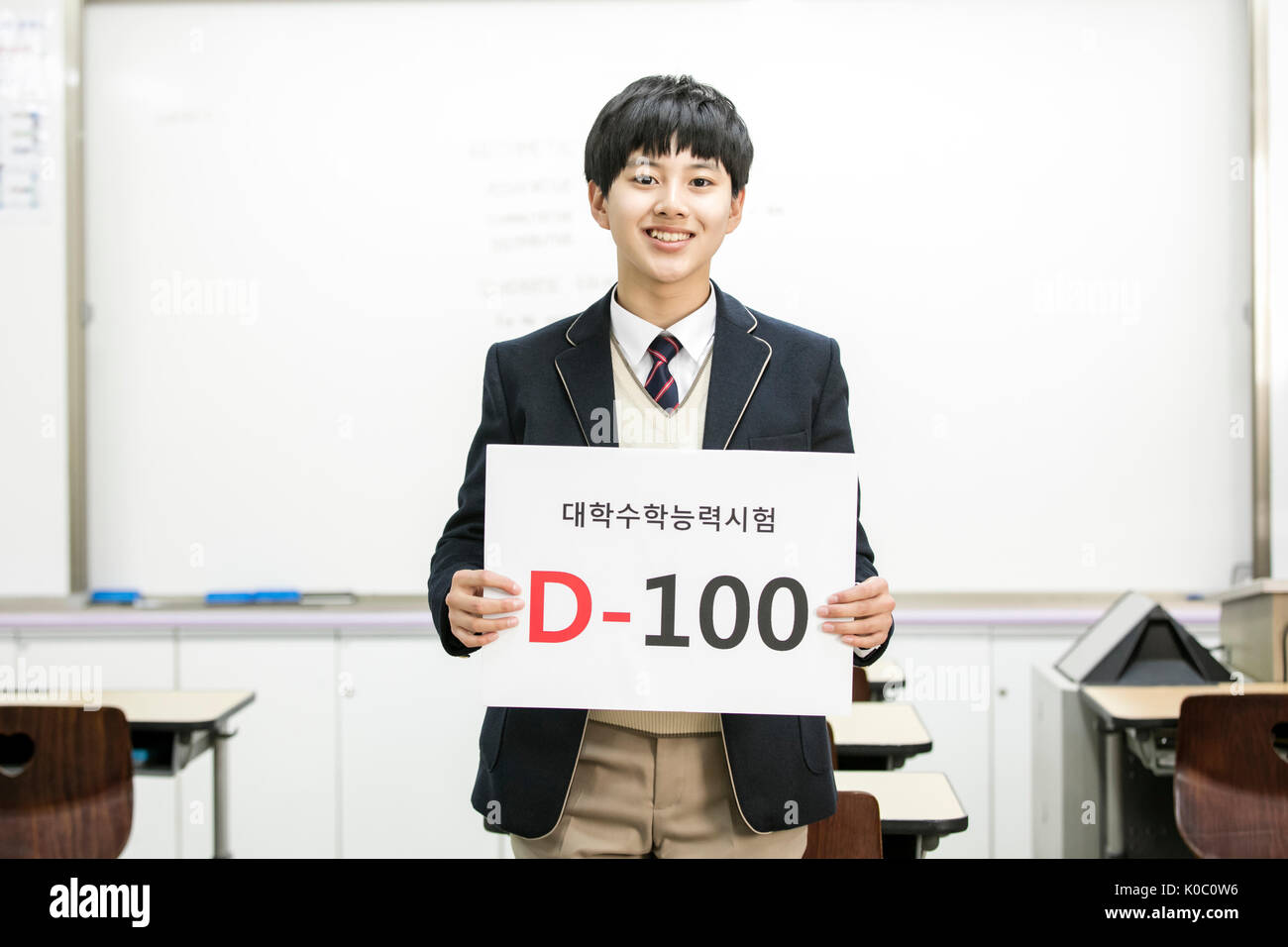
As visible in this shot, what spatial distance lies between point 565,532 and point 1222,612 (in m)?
2.67

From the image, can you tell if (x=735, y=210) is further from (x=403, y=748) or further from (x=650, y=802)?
(x=403, y=748)

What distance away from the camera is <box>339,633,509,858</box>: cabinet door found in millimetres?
3676

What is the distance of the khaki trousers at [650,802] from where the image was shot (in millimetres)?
1223

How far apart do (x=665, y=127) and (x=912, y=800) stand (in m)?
1.44

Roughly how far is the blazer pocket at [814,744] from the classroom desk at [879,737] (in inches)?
43.5

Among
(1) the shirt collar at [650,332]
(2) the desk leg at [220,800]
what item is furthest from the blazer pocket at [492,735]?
(2) the desk leg at [220,800]

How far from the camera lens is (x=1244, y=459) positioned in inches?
145

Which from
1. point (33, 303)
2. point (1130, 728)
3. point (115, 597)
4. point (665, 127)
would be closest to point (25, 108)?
point (33, 303)

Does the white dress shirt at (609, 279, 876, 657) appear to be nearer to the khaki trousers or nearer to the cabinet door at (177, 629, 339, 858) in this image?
the khaki trousers

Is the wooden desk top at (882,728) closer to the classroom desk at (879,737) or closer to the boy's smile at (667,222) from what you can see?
the classroom desk at (879,737)

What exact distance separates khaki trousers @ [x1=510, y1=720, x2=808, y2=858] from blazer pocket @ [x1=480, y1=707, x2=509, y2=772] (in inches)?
3.7

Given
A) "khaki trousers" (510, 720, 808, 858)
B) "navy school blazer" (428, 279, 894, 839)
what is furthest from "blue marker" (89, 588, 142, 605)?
"khaki trousers" (510, 720, 808, 858)

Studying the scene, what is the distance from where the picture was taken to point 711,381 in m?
1.26

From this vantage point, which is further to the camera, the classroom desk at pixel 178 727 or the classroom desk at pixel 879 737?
the classroom desk at pixel 178 727
